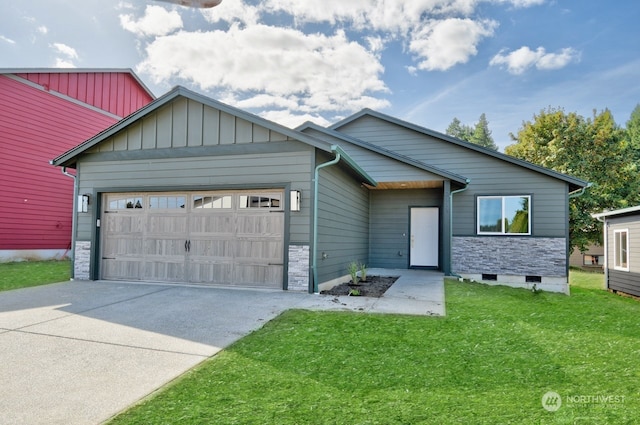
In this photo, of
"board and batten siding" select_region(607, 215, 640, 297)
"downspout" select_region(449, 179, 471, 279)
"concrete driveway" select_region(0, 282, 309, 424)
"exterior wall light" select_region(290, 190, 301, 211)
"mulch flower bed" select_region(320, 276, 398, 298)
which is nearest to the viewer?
"concrete driveway" select_region(0, 282, 309, 424)

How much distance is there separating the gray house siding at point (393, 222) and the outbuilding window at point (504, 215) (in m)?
1.38

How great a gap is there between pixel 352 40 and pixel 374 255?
23.9 ft

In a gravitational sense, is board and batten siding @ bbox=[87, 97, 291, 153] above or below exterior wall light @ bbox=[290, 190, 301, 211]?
above

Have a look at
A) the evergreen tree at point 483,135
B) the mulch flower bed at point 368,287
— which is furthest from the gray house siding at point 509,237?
the evergreen tree at point 483,135

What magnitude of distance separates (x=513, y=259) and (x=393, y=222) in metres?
3.53

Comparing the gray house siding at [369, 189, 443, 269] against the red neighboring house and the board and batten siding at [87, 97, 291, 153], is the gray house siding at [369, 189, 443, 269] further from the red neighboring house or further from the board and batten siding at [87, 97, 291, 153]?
the red neighboring house

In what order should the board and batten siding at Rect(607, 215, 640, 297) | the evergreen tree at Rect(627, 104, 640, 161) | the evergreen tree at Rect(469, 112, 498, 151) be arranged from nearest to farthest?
the board and batten siding at Rect(607, 215, 640, 297) → the evergreen tree at Rect(627, 104, 640, 161) → the evergreen tree at Rect(469, 112, 498, 151)

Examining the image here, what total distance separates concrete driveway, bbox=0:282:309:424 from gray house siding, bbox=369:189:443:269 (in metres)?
5.85

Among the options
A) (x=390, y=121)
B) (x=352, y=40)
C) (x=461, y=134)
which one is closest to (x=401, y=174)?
(x=390, y=121)

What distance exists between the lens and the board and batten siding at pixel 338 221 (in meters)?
7.79

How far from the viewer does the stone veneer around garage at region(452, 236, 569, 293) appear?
1043 centimetres

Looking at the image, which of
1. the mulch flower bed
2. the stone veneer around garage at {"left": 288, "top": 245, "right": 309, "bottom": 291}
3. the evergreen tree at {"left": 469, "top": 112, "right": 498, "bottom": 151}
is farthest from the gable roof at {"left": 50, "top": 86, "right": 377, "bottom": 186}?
the evergreen tree at {"left": 469, "top": 112, "right": 498, "bottom": 151}

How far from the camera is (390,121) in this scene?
1272 cm

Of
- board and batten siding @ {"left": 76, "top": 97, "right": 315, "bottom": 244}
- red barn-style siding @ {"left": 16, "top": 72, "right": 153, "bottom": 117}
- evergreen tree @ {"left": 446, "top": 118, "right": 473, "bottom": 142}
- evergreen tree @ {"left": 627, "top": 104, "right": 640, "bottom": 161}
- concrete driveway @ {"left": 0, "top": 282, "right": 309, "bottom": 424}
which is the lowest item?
concrete driveway @ {"left": 0, "top": 282, "right": 309, "bottom": 424}
